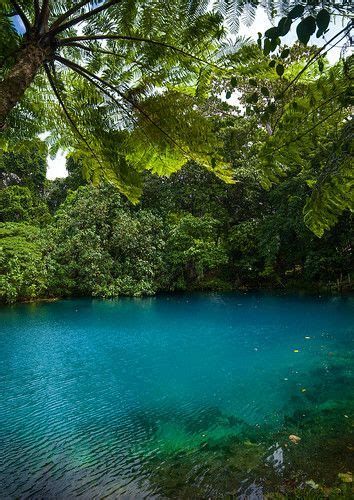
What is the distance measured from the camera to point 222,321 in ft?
31.9

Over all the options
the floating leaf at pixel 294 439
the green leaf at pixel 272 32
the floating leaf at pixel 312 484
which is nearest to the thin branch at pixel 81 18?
the green leaf at pixel 272 32

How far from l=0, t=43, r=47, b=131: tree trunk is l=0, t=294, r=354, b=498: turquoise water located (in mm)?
2983

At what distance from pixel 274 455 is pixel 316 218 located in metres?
2.42

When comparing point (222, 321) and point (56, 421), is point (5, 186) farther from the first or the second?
point (56, 421)

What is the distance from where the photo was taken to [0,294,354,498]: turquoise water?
2934mm

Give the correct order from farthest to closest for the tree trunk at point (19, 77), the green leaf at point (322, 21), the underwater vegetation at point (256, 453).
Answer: the underwater vegetation at point (256, 453), the tree trunk at point (19, 77), the green leaf at point (322, 21)

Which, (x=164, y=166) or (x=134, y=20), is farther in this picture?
(x=164, y=166)

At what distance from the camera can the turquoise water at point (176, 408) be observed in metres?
2.93

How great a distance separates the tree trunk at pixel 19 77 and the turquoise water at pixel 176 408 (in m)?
2.98

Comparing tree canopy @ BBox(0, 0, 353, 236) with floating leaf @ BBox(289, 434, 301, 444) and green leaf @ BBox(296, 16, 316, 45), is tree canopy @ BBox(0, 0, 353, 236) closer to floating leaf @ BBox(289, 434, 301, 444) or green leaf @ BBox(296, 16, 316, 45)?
green leaf @ BBox(296, 16, 316, 45)

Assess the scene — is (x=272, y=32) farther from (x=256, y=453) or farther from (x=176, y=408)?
(x=176, y=408)

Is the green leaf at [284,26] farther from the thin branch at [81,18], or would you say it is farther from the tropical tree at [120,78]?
the thin branch at [81,18]

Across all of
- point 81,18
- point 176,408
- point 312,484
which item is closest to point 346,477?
point 312,484

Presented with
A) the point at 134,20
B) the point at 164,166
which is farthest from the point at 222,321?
the point at 134,20
